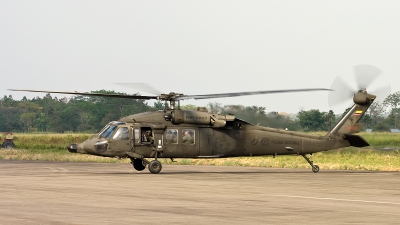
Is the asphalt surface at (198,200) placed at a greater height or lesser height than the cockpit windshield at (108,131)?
lesser

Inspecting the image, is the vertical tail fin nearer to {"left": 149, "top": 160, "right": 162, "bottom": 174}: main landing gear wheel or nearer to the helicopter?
the helicopter

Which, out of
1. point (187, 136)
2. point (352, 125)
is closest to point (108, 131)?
point (187, 136)

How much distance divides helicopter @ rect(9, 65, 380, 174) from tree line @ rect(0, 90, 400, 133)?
109cm

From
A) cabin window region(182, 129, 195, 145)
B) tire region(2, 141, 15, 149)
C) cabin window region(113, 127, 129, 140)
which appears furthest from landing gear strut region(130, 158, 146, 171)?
tire region(2, 141, 15, 149)

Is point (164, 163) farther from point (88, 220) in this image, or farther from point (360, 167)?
point (88, 220)

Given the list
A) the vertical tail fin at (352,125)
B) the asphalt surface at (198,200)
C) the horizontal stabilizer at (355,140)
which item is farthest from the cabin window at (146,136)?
the horizontal stabilizer at (355,140)

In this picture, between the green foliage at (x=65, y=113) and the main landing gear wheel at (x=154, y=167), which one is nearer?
the main landing gear wheel at (x=154, y=167)

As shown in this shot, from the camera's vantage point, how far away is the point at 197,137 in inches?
1302

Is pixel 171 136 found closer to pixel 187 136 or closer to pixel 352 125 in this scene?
pixel 187 136

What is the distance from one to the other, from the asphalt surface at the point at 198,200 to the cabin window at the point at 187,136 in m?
4.14

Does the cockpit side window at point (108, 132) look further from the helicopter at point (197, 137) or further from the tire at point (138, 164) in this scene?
the tire at point (138, 164)

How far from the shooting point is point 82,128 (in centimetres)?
10525

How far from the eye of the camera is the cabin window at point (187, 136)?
108ft

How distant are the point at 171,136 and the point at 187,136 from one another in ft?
2.42
